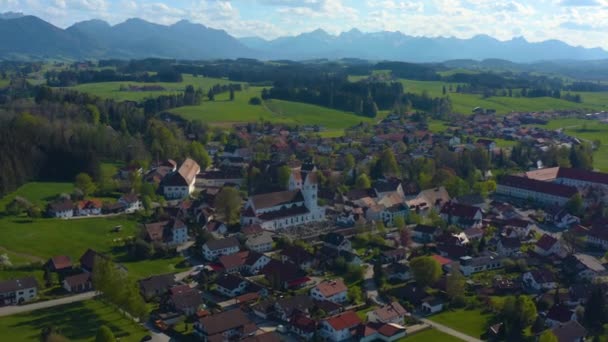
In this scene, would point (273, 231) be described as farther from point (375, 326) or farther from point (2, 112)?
point (2, 112)

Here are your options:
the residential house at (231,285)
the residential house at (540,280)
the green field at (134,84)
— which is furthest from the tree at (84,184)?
the green field at (134,84)

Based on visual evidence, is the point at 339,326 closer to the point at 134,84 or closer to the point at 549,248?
the point at 549,248

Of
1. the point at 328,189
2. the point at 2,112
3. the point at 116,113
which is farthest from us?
the point at 116,113

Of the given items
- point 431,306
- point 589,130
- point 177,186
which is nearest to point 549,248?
point 431,306

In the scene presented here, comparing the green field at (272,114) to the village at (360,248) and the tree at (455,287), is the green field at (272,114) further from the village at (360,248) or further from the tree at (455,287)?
the tree at (455,287)

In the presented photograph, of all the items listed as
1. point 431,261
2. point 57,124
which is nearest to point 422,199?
point 431,261

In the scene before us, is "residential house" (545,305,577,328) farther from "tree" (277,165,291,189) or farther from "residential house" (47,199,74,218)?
"residential house" (47,199,74,218)

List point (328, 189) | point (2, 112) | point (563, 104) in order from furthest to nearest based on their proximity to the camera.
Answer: point (563, 104), point (2, 112), point (328, 189)
